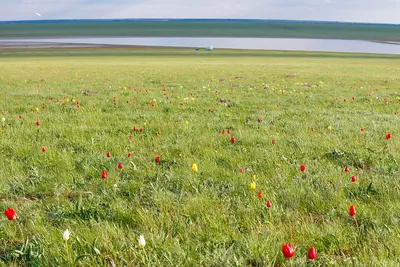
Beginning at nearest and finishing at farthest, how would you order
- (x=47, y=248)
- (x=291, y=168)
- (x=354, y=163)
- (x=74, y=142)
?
(x=47, y=248) < (x=291, y=168) < (x=354, y=163) < (x=74, y=142)

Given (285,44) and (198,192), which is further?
(285,44)

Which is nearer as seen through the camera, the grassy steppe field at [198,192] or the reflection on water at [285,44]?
the grassy steppe field at [198,192]

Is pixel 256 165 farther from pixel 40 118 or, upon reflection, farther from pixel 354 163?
pixel 40 118

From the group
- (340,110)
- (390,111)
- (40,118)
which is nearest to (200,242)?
(40,118)

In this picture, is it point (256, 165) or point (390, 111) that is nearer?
point (256, 165)

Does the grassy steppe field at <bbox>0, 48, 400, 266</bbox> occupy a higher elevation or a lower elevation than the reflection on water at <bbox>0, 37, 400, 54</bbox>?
lower

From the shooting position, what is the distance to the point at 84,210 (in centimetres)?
377

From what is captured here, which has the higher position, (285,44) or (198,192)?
(285,44)

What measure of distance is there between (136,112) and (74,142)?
3384 millimetres

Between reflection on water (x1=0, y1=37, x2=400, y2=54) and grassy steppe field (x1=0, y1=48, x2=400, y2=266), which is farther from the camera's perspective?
reflection on water (x1=0, y1=37, x2=400, y2=54)

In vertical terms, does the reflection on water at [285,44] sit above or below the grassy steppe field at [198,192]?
above

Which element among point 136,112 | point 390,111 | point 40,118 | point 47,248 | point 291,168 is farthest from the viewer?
point 390,111

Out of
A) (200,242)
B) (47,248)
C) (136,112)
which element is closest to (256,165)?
(200,242)

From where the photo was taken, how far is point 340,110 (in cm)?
1033
